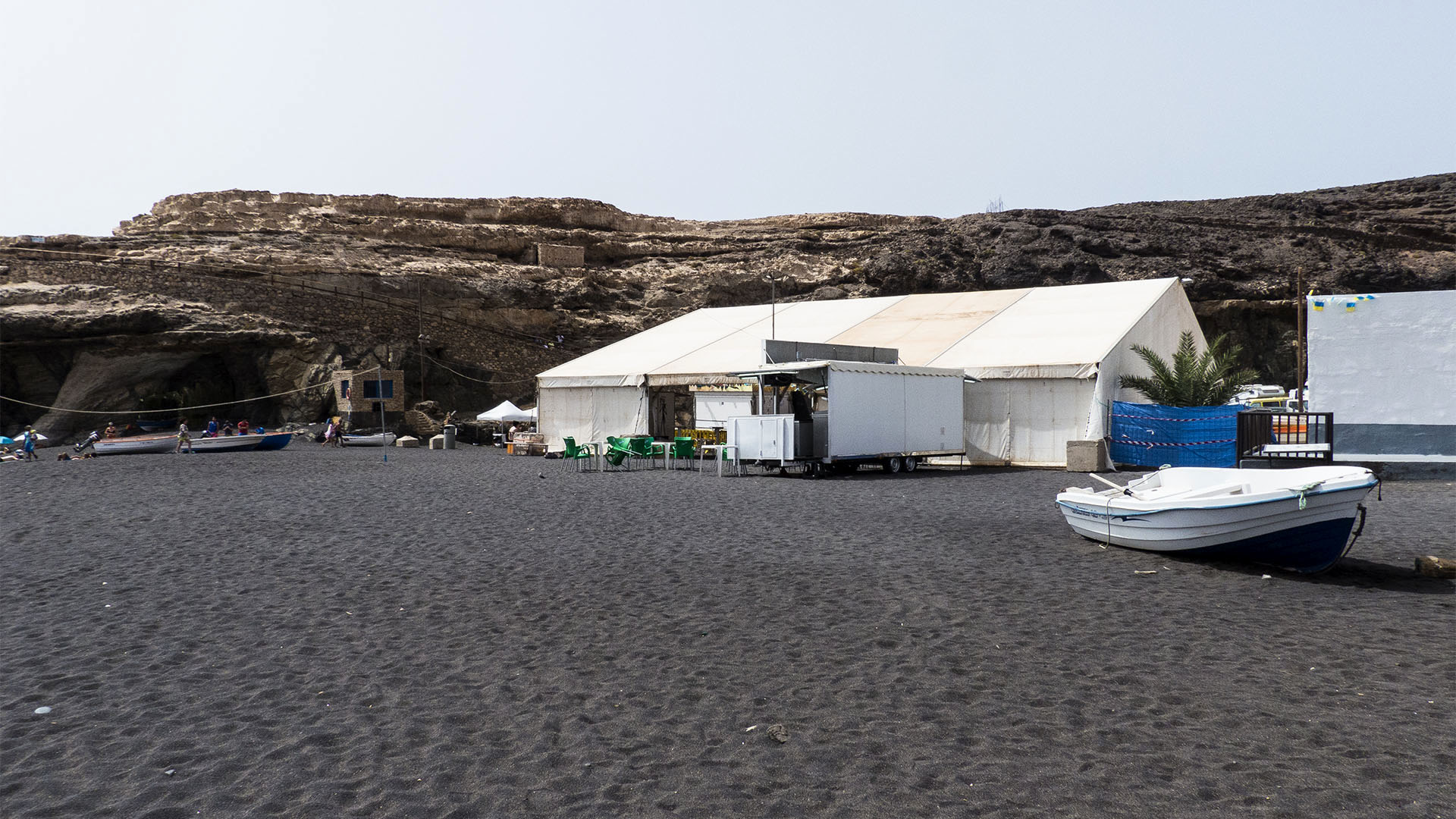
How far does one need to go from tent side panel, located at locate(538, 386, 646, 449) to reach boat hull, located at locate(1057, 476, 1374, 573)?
15.9 metres

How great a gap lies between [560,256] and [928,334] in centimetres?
3816

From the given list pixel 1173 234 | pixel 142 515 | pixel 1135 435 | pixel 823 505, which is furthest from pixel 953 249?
pixel 142 515

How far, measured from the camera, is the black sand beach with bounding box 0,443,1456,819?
3645mm

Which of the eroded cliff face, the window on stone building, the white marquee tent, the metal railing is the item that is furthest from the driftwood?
the window on stone building

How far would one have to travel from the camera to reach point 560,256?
5809 centimetres

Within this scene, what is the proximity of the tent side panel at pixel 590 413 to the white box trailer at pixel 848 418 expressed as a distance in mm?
5466

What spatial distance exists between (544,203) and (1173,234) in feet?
131

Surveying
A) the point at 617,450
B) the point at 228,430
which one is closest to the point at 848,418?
the point at 617,450

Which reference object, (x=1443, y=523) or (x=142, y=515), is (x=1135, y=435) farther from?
(x=142, y=515)

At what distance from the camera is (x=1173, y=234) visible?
54344 mm

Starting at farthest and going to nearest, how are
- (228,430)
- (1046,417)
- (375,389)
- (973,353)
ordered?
(375,389)
(228,430)
(973,353)
(1046,417)

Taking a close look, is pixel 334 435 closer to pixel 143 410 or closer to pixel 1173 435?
pixel 143 410

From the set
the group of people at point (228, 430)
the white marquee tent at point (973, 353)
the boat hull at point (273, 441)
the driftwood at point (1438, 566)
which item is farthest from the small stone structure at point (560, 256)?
the driftwood at point (1438, 566)

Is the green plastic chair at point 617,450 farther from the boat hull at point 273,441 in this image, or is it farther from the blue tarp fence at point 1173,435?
the boat hull at point 273,441
